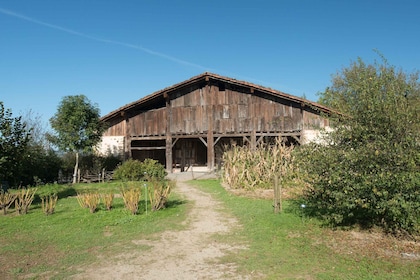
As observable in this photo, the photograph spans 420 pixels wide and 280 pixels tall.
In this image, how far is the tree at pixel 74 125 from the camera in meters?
20.0

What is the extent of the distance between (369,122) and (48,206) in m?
9.63

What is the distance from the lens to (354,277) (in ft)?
17.7

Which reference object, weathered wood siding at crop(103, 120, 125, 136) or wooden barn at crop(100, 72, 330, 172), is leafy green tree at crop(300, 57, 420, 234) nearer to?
wooden barn at crop(100, 72, 330, 172)

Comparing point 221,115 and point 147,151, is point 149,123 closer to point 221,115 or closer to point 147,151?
point 147,151

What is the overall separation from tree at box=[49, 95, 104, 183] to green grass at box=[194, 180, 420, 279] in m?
13.7

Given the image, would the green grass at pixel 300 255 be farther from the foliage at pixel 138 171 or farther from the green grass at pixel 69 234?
the foliage at pixel 138 171

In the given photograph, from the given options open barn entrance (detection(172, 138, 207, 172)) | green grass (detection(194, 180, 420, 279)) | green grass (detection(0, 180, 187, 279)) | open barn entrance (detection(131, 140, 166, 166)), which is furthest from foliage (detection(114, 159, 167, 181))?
green grass (detection(194, 180, 420, 279))

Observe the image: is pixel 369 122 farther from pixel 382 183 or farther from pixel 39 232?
pixel 39 232

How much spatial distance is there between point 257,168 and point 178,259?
9.82m

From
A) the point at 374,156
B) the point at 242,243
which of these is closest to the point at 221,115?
the point at 242,243

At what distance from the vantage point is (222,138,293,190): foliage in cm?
1563

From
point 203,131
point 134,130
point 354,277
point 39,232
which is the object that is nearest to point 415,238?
point 354,277

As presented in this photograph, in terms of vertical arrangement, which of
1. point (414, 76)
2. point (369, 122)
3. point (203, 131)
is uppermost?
point (414, 76)

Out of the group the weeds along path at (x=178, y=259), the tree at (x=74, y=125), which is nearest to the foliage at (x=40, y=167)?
the tree at (x=74, y=125)
